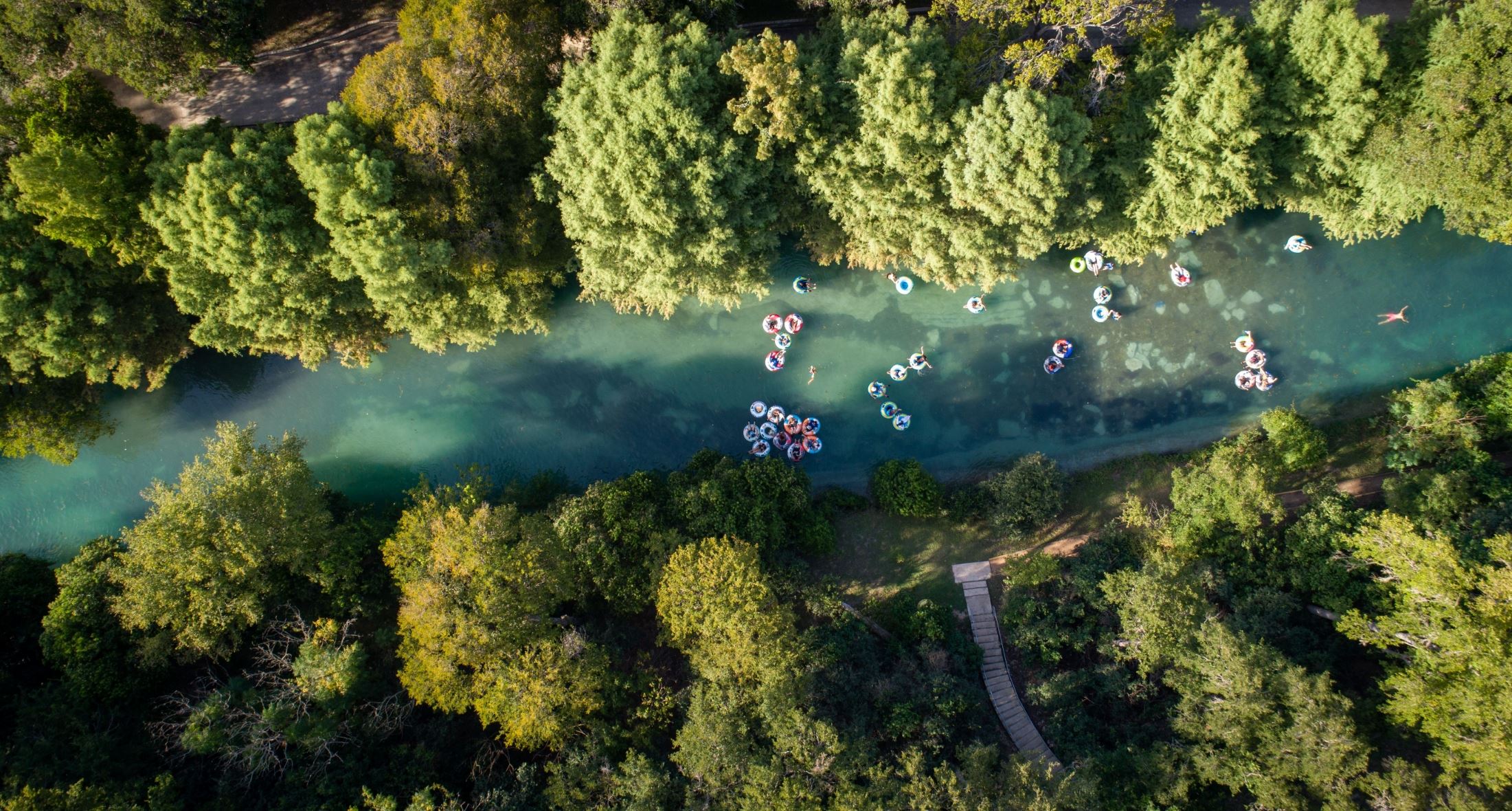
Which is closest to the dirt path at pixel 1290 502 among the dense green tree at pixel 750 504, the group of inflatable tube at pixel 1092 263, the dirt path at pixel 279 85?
the dense green tree at pixel 750 504

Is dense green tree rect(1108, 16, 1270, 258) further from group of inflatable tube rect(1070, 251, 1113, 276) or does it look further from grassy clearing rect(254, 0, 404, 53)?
grassy clearing rect(254, 0, 404, 53)

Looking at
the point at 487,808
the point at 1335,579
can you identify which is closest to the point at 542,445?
the point at 487,808

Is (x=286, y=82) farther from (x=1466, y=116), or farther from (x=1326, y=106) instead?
(x=1466, y=116)

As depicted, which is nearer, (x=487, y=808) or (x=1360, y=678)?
(x=487, y=808)

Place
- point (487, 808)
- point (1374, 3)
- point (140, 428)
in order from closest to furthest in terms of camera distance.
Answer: point (487, 808) < point (1374, 3) < point (140, 428)

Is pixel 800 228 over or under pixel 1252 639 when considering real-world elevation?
over

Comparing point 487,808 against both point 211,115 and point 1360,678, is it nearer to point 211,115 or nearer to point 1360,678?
point 211,115

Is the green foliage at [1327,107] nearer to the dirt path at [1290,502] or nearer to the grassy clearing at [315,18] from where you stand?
the dirt path at [1290,502]
